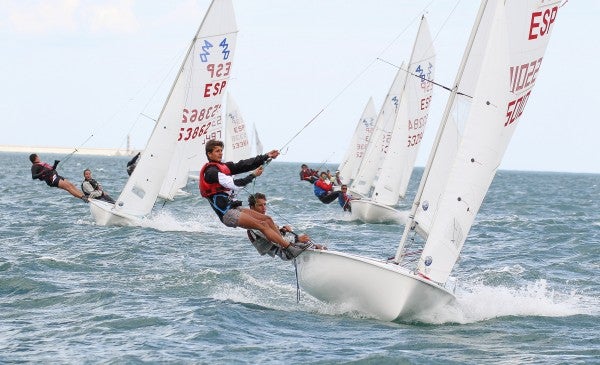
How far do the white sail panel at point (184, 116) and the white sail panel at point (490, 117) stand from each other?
34.1ft

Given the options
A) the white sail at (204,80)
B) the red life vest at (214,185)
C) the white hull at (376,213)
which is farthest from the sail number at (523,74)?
the white hull at (376,213)

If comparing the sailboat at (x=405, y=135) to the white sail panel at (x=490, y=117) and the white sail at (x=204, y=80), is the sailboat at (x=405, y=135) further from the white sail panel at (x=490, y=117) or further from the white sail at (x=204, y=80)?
the white sail panel at (x=490, y=117)

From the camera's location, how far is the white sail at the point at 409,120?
24062mm

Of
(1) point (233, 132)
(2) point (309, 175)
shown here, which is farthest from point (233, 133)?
(2) point (309, 175)

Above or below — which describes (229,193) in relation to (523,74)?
below

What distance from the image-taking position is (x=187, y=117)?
20359 mm

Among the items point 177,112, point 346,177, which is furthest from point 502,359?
point 346,177

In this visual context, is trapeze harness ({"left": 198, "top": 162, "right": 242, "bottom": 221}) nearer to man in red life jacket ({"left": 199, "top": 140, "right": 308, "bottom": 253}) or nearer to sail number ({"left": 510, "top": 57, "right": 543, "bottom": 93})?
man in red life jacket ({"left": 199, "top": 140, "right": 308, "bottom": 253})

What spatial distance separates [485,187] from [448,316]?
4.64 ft

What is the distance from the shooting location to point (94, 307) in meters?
10.3

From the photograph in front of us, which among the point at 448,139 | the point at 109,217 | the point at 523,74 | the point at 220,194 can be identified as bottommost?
the point at 109,217

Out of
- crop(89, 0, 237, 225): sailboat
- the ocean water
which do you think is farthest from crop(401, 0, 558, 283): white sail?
crop(89, 0, 237, 225): sailboat

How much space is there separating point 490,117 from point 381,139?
21540 millimetres

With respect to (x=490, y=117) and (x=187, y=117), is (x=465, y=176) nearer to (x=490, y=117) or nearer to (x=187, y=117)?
(x=490, y=117)
